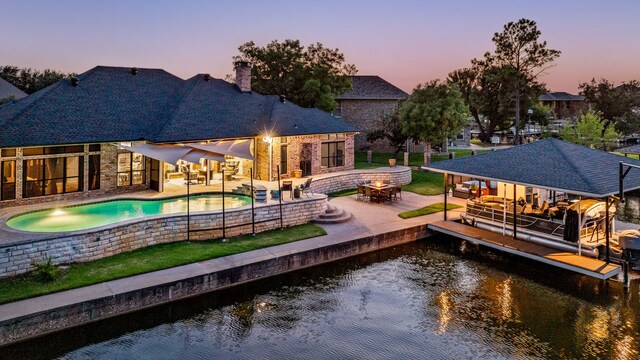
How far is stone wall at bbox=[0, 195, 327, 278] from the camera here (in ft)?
39.1

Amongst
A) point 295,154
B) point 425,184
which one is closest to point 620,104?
point 425,184

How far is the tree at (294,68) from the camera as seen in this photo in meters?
36.5

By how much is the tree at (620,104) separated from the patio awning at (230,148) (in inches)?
1933

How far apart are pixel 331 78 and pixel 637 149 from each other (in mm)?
22869

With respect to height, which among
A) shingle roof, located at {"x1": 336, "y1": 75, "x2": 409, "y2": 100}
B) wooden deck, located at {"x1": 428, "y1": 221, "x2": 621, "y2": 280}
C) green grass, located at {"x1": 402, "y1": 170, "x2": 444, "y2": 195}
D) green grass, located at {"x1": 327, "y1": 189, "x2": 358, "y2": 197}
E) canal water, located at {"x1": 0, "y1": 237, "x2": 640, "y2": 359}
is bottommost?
canal water, located at {"x1": 0, "y1": 237, "x2": 640, "y2": 359}

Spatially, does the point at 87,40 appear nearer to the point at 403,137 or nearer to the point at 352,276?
the point at 403,137

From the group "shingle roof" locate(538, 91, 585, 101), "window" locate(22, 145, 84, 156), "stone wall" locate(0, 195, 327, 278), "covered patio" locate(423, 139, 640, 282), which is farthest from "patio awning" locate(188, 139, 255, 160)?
"shingle roof" locate(538, 91, 585, 101)

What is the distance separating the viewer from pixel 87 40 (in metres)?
32.2

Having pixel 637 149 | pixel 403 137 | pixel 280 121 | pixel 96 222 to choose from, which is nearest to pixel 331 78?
pixel 403 137

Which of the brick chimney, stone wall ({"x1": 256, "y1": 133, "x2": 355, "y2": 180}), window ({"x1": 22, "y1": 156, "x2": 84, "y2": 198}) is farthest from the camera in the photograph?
the brick chimney

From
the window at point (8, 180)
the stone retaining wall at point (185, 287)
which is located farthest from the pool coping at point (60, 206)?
the stone retaining wall at point (185, 287)

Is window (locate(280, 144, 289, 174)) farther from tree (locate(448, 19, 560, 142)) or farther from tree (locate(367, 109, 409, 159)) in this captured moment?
tree (locate(448, 19, 560, 142))

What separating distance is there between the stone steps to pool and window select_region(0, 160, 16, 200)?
12.7m

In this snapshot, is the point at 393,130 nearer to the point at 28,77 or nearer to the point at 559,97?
the point at 28,77
